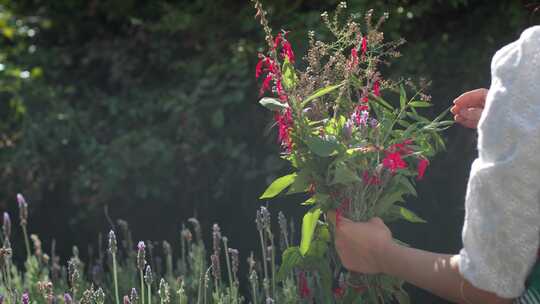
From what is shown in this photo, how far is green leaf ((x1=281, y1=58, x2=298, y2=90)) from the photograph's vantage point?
6.66ft

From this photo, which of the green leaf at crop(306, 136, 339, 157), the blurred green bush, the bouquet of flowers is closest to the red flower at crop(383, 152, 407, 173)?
the bouquet of flowers

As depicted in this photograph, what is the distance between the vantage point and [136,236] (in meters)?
4.54

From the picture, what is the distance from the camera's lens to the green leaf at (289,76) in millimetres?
2031

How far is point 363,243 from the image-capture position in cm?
192

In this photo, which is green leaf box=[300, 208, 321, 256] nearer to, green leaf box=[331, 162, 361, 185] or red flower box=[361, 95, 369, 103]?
green leaf box=[331, 162, 361, 185]

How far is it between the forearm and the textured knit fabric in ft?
0.24

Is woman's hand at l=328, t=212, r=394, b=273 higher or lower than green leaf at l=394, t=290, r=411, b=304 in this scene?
higher

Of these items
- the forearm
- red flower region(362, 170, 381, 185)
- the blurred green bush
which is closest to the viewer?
the forearm

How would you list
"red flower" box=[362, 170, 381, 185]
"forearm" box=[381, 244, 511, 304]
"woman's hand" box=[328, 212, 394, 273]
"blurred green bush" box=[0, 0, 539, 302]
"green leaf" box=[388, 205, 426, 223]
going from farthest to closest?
"blurred green bush" box=[0, 0, 539, 302], "green leaf" box=[388, 205, 426, 223], "red flower" box=[362, 170, 381, 185], "woman's hand" box=[328, 212, 394, 273], "forearm" box=[381, 244, 511, 304]

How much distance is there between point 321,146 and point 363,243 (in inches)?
9.6

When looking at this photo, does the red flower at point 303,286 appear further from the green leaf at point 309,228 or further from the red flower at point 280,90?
the red flower at point 280,90

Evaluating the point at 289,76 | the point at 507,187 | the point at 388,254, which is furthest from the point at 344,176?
the point at 507,187

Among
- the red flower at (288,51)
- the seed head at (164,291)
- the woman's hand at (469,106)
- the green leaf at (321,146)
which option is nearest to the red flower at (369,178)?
the green leaf at (321,146)

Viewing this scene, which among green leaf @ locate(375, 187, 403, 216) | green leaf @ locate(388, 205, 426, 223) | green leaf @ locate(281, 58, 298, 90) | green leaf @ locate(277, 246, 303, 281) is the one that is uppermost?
green leaf @ locate(281, 58, 298, 90)
